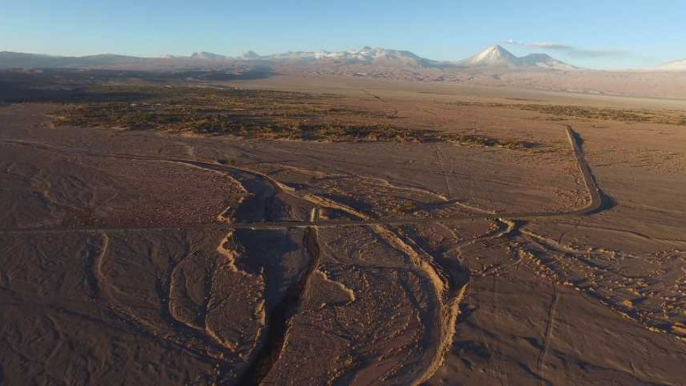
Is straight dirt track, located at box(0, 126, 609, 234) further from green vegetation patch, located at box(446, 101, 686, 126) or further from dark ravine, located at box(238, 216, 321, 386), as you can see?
green vegetation patch, located at box(446, 101, 686, 126)

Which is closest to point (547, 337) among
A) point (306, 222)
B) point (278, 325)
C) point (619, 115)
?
point (278, 325)

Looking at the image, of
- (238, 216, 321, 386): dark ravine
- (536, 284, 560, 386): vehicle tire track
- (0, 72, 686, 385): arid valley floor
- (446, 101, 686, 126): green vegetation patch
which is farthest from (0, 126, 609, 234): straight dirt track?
(446, 101, 686, 126): green vegetation patch

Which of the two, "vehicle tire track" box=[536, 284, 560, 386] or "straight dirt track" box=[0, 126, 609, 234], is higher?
"straight dirt track" box=[0, 126, 609, 234]

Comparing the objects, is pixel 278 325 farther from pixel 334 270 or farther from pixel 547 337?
pixel 547 337

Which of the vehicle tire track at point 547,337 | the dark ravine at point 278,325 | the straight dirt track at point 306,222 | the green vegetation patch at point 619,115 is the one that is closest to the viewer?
the dark ravine at point 278,325

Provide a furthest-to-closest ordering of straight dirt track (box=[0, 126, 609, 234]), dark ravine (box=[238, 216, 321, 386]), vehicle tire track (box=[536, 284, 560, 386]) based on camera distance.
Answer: straight dirt track (box=[0, 126, 609, 234])
vehicle tire track (box=[536, 284, 560, 386])
dark ravine (box=[238, 216, 321, 386])

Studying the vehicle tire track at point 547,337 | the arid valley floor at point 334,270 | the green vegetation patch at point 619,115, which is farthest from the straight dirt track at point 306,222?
the green vegetation patch at point 619,115

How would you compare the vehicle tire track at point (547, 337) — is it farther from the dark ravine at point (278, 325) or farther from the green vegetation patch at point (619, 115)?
the green vegetation patch at point (619, 115)
